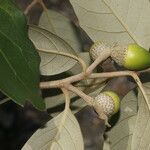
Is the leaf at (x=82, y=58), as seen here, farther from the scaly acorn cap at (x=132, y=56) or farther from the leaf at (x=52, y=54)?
the scaly acorn cap at (x=132, y=56)

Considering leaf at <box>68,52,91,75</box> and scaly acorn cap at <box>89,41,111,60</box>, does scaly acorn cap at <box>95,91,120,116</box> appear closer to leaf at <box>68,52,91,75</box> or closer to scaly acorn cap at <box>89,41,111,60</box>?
scaly acorn cap at <box>89,41,111,60</box>

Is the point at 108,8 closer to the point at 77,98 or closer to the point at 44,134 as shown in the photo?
the point at 77,98

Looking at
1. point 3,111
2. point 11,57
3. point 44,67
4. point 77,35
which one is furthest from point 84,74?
point 3,111


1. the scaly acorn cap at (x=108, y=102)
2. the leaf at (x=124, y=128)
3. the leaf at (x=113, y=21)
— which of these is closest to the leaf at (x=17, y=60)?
the scaly acorn cap at (x=108, y=102)

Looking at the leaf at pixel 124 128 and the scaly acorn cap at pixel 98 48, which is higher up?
the scaly acorn cap at pixel 98 48

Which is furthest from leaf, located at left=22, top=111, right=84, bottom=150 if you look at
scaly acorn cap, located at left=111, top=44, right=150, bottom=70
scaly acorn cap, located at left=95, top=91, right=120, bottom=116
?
scaly acorn cap, located at left=111, top=44, right=150, bottom=70

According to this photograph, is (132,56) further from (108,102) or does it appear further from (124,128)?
(124,128)
